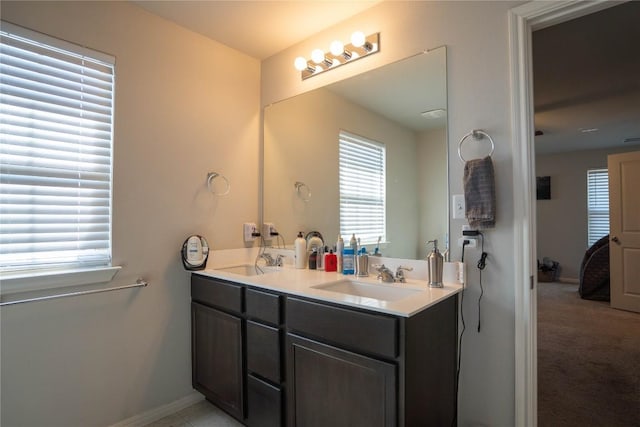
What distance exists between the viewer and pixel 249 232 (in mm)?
2516

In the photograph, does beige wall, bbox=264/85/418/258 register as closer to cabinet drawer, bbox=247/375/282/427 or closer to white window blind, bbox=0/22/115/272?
cabinet drawer, bbox=247/375/282/427

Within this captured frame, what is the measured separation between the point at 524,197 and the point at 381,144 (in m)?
0.89

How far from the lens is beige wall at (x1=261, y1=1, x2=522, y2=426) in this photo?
4.94 feet

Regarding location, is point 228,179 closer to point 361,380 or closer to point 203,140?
point 203,140

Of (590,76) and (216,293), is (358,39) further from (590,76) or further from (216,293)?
(590,76)

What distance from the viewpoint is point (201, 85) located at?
2.27 metres

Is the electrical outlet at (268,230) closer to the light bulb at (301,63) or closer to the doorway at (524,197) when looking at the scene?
the light bulb at (301,63)

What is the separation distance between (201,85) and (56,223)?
1.24 metres

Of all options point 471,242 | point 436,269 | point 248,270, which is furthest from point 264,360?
point 471,242

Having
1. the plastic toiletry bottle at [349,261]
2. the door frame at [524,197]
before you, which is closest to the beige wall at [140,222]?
the plastic toiletry bottle at [349,261]

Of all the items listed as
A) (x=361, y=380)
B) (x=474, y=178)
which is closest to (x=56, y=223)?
(x=361, y=380)

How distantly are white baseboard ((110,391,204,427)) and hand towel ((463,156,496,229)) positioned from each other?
2073 millimetres

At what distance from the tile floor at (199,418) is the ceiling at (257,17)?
251 centimetres

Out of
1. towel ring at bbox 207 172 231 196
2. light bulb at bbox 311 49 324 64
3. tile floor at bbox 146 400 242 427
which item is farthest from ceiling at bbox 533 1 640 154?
tile floor at bbox 146 400 242 427
